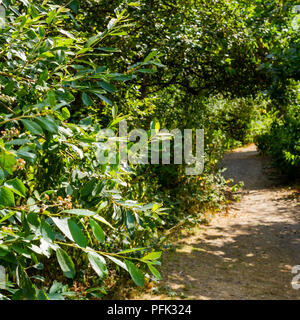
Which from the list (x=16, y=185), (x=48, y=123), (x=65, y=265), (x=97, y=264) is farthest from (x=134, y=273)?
(x=48, y=123)

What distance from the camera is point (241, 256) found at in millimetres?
5172

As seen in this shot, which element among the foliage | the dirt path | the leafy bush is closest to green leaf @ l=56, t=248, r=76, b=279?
the foliage

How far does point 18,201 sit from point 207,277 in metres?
2.58

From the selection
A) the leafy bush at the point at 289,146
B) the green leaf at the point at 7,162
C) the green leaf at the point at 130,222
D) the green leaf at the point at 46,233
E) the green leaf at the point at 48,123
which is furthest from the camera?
the leafy bush at the point at 289,146

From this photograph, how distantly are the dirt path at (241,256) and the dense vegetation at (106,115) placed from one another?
1.29ft

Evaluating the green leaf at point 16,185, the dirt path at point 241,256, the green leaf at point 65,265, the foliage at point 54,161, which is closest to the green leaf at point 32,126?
the foliage at point 54,161

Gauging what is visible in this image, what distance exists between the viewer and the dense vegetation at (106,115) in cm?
129

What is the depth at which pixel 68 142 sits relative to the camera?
5.08 ft

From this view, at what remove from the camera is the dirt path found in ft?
13.3

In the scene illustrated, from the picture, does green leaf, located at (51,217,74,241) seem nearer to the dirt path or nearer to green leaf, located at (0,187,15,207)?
green leaf, located at (0,187,15,207)

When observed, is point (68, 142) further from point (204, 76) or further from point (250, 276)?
point (204, 76)

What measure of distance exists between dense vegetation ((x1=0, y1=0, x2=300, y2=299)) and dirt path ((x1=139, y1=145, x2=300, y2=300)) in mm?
393

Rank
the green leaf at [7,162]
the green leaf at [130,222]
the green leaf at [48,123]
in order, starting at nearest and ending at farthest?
the green leaf at [7,162]
the green leaf at [48,123]
the green leaf at [130,222]

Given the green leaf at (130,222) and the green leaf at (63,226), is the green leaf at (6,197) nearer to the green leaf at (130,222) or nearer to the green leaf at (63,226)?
the green leaf at (63,226)
